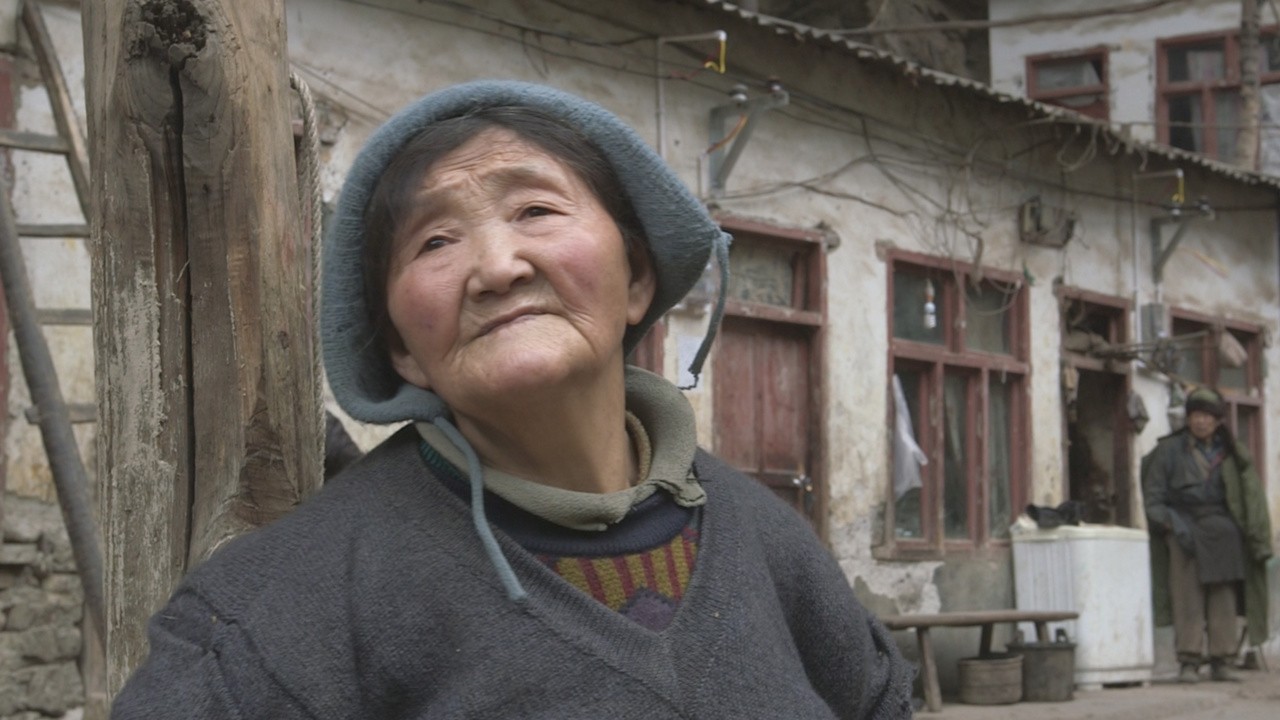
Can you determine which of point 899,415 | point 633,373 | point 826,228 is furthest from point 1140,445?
point 633,373

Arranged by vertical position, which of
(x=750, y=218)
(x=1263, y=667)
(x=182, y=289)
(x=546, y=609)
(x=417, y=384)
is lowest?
(x=1263, y=667)

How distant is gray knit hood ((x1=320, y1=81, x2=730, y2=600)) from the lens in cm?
179

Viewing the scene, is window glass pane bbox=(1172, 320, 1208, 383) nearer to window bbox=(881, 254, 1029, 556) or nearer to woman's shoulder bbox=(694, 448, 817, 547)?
window bbox=(881, 254, 1029, 556)

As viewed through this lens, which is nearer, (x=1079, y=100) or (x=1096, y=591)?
(x=1096, y=591)

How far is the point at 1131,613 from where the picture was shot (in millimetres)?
9672

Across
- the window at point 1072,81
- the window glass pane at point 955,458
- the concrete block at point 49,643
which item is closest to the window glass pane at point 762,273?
the window glass pane at point 955,458

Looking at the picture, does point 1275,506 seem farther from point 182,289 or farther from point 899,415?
point 182,289

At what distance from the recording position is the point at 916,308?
387 inches

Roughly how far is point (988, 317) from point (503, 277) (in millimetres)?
8996

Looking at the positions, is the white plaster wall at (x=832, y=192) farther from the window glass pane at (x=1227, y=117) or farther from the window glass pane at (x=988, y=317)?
the window glass pane at (x=1227, y=117)

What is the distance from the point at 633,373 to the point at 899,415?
760 cm

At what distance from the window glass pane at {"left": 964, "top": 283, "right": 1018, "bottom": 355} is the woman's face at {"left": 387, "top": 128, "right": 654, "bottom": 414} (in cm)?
859

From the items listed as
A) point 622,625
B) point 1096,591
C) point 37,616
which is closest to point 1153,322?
point 1096,591

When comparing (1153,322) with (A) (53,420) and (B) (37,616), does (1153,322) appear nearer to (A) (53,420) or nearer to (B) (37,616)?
(B) (37,616)
